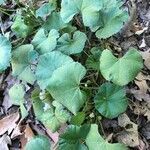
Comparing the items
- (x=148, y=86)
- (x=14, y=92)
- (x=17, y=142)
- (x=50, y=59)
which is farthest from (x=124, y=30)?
(x=17, y=142)

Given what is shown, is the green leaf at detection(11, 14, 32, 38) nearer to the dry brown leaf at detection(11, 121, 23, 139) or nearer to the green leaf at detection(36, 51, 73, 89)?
the green leaf at detection(36, 51, 73, 89)

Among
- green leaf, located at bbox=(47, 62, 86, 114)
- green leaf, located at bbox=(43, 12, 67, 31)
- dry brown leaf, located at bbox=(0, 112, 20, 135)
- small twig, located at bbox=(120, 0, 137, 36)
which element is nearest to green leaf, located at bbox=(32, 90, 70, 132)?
green leaf, located at bbox=(47, 62, 86, 114)

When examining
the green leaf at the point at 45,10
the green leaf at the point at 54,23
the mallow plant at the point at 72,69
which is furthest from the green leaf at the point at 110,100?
the green leaf at the point at 45,10

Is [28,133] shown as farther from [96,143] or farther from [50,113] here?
[96,143]

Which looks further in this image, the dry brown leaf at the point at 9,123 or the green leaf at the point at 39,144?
the dry brown leaf at the point at 9,123

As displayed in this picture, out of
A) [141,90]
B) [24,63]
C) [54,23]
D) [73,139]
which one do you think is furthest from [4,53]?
[141,90]

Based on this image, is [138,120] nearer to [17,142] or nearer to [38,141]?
[38,141]

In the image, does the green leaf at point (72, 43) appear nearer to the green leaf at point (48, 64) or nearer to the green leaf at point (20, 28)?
the green leaf at point (48, 64)
